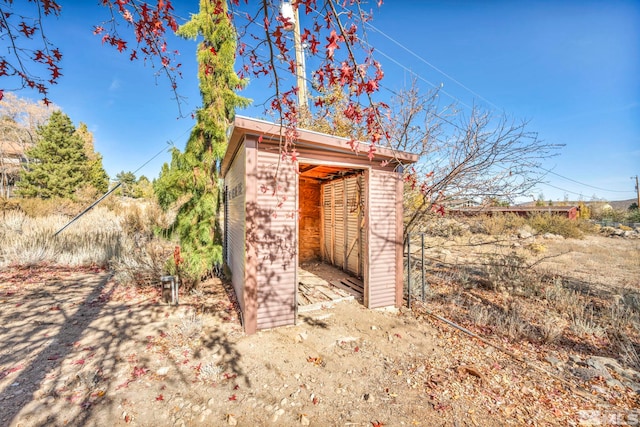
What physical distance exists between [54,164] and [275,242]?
2356 cm

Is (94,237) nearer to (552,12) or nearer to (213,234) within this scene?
(213,234)

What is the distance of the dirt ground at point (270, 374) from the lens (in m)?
2.42

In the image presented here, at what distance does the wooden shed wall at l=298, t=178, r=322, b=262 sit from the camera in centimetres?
875

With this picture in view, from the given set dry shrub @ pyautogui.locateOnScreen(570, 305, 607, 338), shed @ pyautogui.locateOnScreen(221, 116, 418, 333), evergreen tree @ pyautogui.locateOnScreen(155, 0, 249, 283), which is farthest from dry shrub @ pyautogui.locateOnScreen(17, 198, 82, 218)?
dry shrub @ pyautogui.locateOnScreen(570, 305, 607, 338)

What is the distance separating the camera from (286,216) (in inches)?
160

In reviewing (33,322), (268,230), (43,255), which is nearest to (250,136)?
(268,230)

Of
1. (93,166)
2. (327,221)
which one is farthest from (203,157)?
(93,166)

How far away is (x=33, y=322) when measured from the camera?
411 centimetres

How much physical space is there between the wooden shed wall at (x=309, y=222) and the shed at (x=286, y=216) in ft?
8.52

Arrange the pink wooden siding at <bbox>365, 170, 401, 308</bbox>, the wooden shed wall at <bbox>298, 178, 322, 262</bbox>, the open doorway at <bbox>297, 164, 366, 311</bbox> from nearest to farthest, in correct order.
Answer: the pink wooden siding at <bbox>365, 170, 401, 308</bbox>, the open doorway at <bbox>297, 164, 366, 311</bbox>, the wooden shed wall at <bbox>298, 178, 322, 262</bbox>

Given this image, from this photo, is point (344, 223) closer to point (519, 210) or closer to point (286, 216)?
point (286, 216)

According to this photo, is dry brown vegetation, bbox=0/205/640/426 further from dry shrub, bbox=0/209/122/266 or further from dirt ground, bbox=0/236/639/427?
dry shrub, bbox=0/209/122/266

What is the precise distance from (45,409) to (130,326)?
5.73 feet

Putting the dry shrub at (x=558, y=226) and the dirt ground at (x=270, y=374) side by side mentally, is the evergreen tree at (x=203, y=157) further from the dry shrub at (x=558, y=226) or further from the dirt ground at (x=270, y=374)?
the dry shrub at (x=558, y=226)
